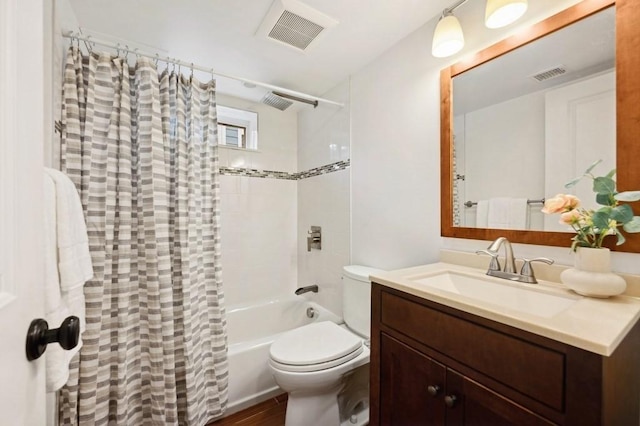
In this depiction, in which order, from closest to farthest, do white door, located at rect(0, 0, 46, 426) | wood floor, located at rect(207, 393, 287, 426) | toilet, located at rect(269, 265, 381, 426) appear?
1. white door, located at rect(0, 0, 46, 426)
2. toilet, located at rect(269, 265, 381, 426)
3. wood floor, located at rect(207, 393, 287, 426)

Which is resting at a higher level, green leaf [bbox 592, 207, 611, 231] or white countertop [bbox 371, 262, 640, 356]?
green leaf [bbox 592, 207, 611, 231]

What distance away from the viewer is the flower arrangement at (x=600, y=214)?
739 mm

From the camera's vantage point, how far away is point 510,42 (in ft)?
3.67

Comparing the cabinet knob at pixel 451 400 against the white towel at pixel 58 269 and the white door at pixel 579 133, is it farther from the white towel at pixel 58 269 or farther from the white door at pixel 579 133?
the white towel at pixel 58 269

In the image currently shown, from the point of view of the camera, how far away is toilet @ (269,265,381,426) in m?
1.31

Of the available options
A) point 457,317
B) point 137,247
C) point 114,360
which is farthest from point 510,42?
point 114,360

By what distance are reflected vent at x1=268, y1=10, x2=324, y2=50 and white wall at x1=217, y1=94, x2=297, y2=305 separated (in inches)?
38.3

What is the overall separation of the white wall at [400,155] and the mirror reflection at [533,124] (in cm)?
12

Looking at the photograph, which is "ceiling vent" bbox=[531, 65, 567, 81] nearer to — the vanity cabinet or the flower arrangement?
the flower arrangement

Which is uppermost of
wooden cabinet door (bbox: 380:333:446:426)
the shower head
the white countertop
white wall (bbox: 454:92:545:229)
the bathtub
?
the shower head

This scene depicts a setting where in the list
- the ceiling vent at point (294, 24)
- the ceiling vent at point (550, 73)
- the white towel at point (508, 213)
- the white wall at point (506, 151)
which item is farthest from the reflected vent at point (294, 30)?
the white towel at point (508, 213)

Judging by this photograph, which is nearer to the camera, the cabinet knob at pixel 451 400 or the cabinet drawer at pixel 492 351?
the cabinet drawer at pixel 492 351

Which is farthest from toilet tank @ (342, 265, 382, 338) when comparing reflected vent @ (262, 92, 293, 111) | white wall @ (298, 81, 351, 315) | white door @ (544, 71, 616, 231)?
reflected vent @ (262, 92, 293, 111)

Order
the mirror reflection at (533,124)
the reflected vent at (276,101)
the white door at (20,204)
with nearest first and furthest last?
the white door at (20,204) → the mirror reflection at (533,124) → the reflected vent at (276,101)
